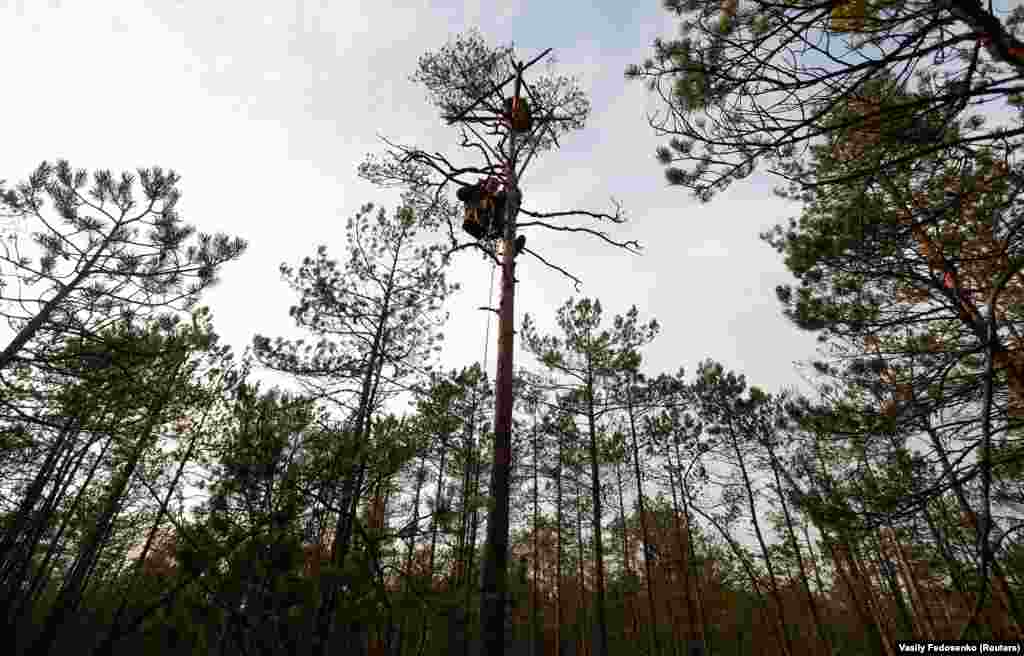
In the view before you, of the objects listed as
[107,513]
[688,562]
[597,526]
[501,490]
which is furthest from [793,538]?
[107,513]

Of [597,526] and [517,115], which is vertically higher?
[517,115]

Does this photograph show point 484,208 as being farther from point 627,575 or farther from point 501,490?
point 627,575

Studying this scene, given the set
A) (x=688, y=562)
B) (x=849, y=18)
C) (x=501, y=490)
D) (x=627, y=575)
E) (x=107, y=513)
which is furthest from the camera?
(x=627, y=575)

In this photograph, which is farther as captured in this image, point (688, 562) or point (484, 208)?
point (688, 562)

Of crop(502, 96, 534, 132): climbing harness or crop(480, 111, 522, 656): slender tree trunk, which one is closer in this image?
crop(480, 111, 522, 656): slender tree trunk

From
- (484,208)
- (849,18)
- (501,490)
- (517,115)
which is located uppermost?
(517,115)

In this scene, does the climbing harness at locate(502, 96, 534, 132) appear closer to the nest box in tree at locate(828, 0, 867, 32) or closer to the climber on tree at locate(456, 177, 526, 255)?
the climber on tree at locate(456, 177, 526, 255)

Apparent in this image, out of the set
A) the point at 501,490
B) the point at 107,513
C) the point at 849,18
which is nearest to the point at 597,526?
the point at 501,490

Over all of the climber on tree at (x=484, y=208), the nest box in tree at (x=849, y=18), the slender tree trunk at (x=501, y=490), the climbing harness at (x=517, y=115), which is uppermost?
the climbing harness at (x=517, y=115)

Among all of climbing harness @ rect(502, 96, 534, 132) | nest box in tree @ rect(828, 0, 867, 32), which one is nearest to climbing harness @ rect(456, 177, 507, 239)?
climbing harness @ rect(502, 96, 534, 132)

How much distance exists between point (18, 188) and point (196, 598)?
7703 mm

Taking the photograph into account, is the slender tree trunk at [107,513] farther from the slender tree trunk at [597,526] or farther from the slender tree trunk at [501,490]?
the slender tree trunk at [597,526]

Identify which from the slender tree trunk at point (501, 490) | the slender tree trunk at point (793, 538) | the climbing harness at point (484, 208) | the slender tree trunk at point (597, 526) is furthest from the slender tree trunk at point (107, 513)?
the slender tree trunk at point (793, 538)

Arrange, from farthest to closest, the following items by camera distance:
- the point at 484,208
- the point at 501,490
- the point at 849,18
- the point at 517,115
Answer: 1. the point at 517,115
2. the point at 484,208
3. the point at 501,490
4. the point at 849,18
